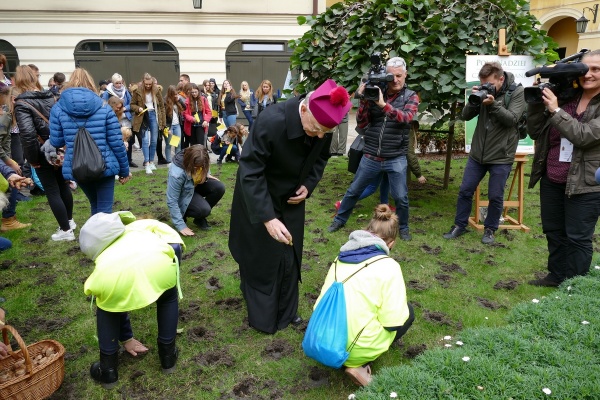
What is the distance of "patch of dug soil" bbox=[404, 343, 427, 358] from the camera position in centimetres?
328

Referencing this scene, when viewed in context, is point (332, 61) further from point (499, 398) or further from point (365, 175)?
point (499, 398)

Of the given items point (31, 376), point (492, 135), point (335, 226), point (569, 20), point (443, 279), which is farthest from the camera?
point (569, 20)

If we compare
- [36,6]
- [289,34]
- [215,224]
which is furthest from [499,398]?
[36,6]

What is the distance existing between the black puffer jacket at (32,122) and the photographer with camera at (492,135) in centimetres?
459

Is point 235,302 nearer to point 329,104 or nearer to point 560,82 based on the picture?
point 329,104

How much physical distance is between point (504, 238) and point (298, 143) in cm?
360

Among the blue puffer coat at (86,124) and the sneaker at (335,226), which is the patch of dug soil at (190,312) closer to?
the blue puffer coat at (86,124)

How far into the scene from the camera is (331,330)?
2.72 metres

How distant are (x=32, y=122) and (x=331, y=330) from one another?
408cm

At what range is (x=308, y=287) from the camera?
14.1 feet

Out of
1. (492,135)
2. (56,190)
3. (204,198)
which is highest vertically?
(492,135)

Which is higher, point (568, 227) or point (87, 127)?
point (87, 127)

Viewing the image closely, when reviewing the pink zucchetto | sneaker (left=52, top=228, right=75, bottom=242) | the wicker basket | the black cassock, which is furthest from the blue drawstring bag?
sneaker (left=52, top=228, right=75, bottom=242)

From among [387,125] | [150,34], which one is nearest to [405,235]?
[387,125]
